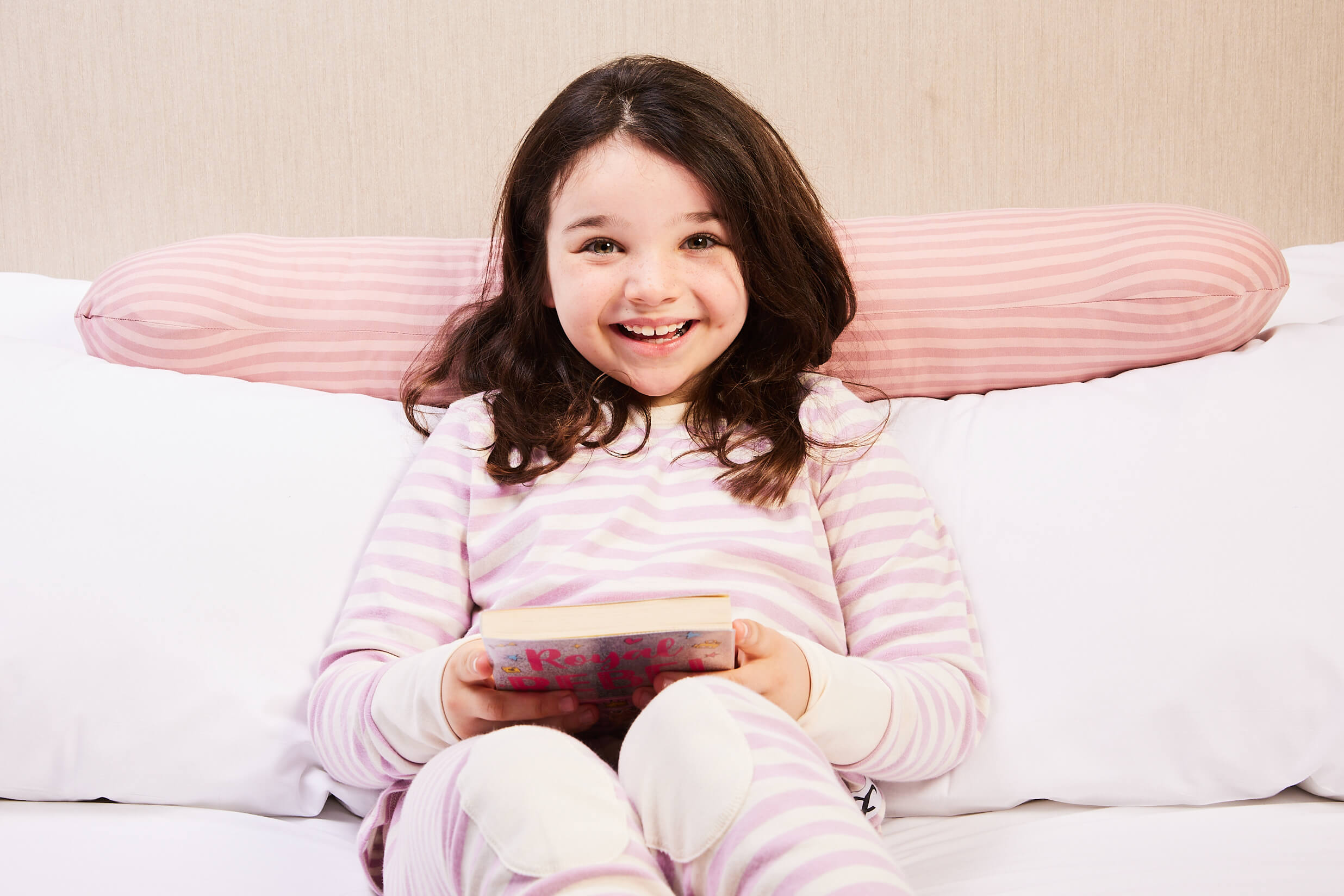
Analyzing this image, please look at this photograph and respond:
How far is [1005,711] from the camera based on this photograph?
31.2 inches

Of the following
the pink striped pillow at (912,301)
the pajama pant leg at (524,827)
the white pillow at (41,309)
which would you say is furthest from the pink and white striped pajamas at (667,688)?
the white pillow at (41,309)

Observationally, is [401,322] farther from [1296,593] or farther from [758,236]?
[1296,593]

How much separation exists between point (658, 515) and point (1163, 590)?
43 centimetres

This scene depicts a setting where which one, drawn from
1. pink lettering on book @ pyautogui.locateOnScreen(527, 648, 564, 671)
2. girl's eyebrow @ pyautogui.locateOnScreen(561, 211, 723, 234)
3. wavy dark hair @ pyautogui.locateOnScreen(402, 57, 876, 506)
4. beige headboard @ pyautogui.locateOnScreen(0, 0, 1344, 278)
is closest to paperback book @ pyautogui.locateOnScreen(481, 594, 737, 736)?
pink lettering on book @ pyautogui.locateOnScreen(527, 648, 564, 671)

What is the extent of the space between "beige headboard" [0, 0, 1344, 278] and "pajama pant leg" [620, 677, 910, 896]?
83cm

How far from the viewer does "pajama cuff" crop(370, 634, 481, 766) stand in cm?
68

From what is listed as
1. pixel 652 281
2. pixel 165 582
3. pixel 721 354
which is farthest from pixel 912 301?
pixel 165 582

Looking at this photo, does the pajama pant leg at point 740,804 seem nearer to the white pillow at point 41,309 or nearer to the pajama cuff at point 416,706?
the pajama cuff at point 416,706

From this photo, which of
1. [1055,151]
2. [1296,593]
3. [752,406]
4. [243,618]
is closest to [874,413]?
[752,406]

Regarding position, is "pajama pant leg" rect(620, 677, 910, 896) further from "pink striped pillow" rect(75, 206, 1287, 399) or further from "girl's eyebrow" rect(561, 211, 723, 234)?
"pink striped pillow" rect(75, 206, 1287, 399)

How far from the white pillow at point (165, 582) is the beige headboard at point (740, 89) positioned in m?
0.44

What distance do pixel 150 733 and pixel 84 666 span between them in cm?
8

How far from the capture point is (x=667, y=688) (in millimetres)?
609

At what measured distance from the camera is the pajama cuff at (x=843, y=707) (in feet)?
2.26
